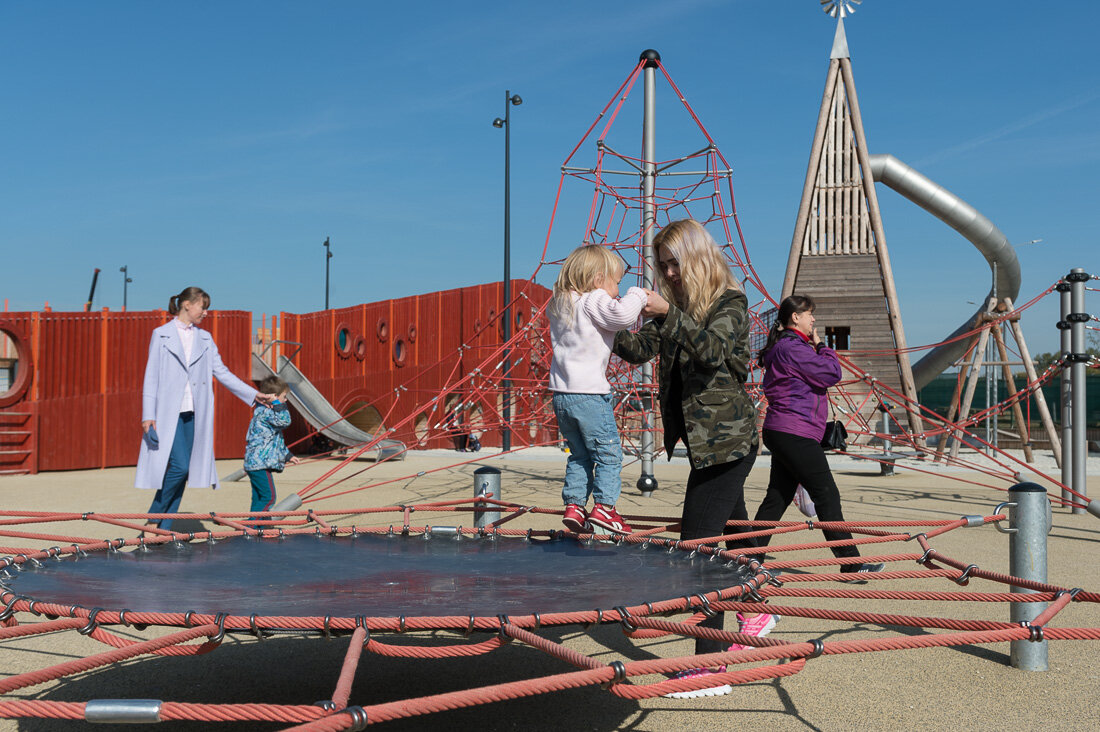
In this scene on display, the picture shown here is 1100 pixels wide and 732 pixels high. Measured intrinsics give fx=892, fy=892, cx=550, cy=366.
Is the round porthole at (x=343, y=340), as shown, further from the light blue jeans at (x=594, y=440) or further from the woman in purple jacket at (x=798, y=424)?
the light blue jeans at (x=594, y=440)

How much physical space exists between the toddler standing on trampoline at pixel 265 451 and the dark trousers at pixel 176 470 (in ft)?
2.99

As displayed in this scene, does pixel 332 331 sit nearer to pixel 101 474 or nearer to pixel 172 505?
pixel 101 474

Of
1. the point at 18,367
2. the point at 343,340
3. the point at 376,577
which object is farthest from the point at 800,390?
the point at 343,340

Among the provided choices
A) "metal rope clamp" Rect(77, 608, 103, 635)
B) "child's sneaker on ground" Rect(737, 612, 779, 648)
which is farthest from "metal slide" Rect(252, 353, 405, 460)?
"metal rope clamp" Rect(77, 608, 103, 635)

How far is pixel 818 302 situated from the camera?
14703 mm

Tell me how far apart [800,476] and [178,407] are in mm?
3296

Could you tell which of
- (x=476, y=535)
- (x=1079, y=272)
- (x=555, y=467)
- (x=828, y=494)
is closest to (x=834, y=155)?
(x=555, y=467)

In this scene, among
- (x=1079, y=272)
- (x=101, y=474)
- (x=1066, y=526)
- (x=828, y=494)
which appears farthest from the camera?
(x=101, y=474)

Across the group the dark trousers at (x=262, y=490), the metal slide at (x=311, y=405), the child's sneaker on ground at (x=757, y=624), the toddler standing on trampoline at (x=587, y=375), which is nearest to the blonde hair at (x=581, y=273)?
the toddler standing on trampoline at (x=587, y=375)

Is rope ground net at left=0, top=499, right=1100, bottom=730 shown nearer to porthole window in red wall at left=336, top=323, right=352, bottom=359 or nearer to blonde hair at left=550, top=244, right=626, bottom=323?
blonde hair at left=550, top=244, right=626, bottom=323

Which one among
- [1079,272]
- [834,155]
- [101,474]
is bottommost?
[101,474]

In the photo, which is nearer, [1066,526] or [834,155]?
[1066,526]

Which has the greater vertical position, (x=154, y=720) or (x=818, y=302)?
(x=818, y=302)

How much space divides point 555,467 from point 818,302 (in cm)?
552
